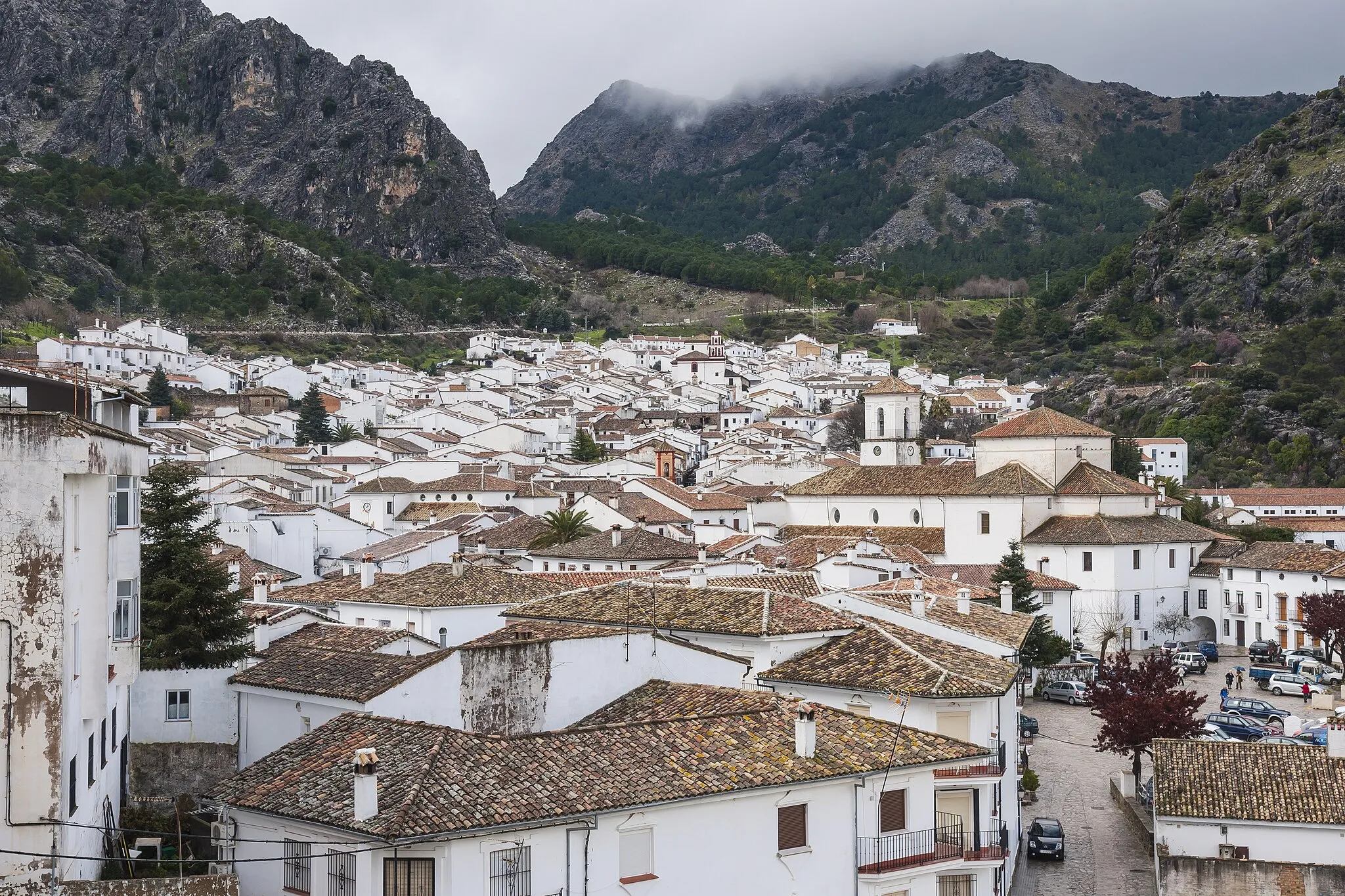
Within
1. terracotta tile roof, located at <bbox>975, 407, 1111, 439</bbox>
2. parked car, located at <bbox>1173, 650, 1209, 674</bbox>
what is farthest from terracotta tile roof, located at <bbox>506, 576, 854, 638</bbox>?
terracotta tile roof, located at <bbox>975, 407, 1111, 439</bbox>

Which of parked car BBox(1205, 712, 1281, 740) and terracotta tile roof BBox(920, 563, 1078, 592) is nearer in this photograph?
parked car BBox(1205, 712, 1281, 740)

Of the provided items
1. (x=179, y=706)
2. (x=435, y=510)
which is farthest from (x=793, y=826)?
(x=435, y=510)

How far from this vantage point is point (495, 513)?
60094mm

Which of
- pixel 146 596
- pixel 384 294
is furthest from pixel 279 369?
pixel 146 596

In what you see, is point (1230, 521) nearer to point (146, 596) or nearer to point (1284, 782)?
point (1284, 782)

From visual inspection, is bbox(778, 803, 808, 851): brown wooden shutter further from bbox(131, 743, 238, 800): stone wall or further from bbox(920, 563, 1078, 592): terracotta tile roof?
bbox(920, 563, 1078, 592): terracotta tile roof

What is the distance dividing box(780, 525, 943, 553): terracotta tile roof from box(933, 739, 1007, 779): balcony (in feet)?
102

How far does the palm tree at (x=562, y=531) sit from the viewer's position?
5222 cm

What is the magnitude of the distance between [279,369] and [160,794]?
83751mm

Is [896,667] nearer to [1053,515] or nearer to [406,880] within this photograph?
[406,880]

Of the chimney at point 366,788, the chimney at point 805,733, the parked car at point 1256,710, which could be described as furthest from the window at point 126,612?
the parked car at point 1256,710

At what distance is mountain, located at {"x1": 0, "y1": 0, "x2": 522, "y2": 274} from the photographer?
540 ft

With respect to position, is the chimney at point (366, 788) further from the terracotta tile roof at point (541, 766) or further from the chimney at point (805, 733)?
the chimney at point (805, 733)

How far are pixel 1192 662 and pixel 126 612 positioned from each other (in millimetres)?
38787
